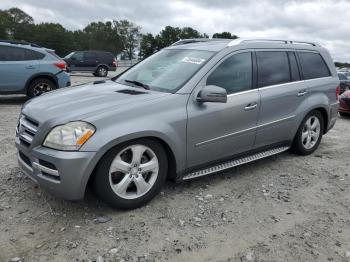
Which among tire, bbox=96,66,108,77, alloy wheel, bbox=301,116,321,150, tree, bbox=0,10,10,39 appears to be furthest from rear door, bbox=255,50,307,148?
tree, bbox=0,10,10,39

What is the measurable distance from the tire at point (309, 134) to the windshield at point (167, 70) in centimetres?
196

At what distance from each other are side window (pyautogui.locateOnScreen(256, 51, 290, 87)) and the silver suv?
14 millimetres

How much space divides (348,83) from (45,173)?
18.0 metres

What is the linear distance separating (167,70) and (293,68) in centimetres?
190

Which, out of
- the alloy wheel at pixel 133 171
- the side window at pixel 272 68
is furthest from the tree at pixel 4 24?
the alloy wheel at pixel 133 171

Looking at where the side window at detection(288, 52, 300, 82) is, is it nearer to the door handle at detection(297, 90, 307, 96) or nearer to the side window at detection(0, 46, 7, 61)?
the door handle at detection(297, 90, 307, 96)

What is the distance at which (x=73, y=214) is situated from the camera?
11.9 ft

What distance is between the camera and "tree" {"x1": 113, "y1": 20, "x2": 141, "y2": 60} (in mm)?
101812

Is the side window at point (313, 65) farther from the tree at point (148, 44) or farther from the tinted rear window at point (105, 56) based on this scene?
the tree at point (148, 44)

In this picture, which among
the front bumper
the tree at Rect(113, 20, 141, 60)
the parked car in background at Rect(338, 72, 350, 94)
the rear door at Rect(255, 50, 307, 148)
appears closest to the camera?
the front bumper

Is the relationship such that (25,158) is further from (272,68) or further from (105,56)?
(105,56)

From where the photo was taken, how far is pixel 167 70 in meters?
4.42

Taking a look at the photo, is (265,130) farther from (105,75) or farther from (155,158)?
(105,75)

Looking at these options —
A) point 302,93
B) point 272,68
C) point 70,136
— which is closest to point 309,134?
point 302,93
